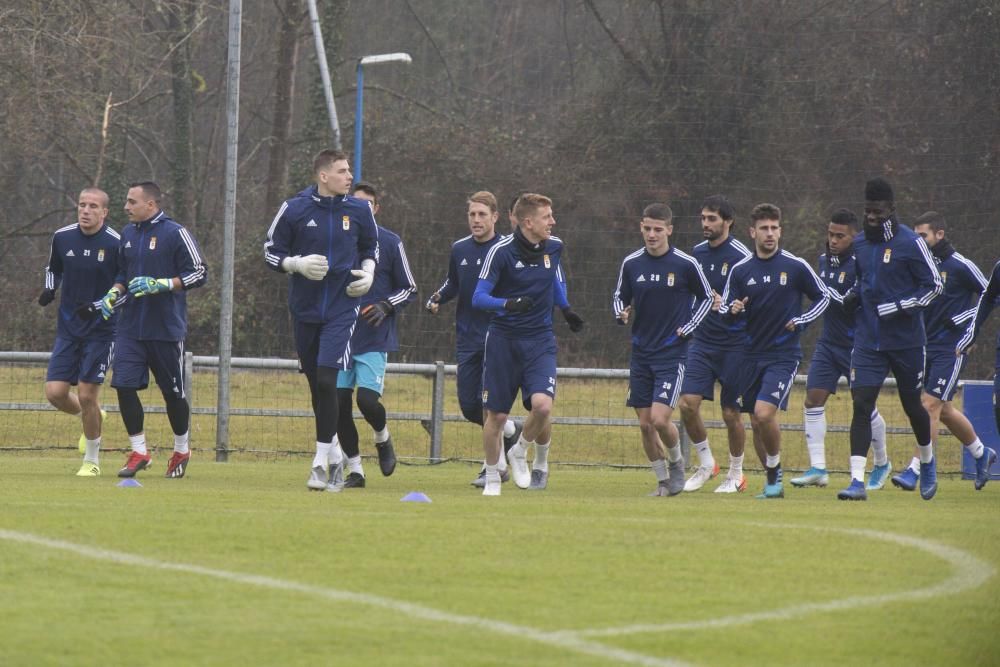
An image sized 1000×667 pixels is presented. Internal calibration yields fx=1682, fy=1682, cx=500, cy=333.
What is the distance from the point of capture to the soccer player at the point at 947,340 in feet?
44.7

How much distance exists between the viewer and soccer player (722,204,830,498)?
12289 millimetres

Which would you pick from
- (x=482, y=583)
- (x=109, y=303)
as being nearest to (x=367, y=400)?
(x=109, y=303)

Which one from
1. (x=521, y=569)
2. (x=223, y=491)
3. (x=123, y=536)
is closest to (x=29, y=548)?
(x=123, y=536)

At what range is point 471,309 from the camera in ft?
45.1

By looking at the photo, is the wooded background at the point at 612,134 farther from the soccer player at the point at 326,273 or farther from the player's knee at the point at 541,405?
the player's knee at the point at 541,405

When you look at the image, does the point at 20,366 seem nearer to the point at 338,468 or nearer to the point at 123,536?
the point at 338,468

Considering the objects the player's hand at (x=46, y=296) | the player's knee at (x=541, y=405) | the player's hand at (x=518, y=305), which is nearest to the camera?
the player's hand at (x=518, y=305)

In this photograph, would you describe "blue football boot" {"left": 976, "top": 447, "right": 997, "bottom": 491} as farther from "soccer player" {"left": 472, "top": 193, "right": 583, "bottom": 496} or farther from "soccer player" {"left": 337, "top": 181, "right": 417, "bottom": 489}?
"soccer player" {"left": 337, "top": 181, "right": 417, "bottom": 489}

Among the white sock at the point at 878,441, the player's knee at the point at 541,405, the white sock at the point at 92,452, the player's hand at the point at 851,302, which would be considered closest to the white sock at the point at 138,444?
the white sock at the point at 92,452

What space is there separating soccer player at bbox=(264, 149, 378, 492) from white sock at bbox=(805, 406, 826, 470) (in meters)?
3.97

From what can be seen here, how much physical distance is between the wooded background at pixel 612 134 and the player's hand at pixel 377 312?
8.02 metres

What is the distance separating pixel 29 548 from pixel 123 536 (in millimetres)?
542

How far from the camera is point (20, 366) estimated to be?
17.6 metres

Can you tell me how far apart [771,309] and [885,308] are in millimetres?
1067
